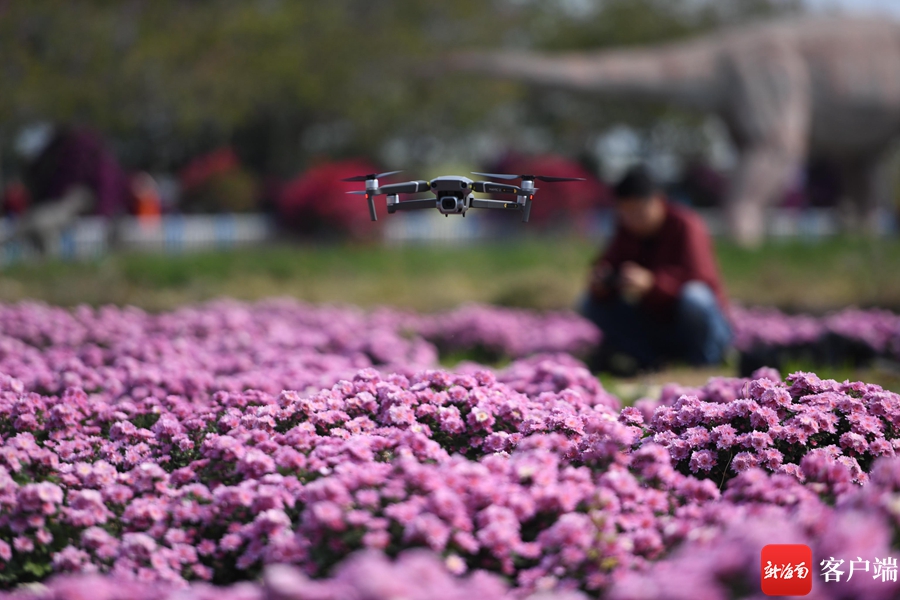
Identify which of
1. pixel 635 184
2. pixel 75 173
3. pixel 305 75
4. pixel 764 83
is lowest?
pixel 635 184

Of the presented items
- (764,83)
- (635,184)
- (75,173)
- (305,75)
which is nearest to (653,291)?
(635,184)

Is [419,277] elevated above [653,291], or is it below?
below

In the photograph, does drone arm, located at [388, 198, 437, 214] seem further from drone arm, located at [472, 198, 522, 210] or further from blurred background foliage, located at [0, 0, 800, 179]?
blurred background foliage, located at [0, 0, 800, 179]

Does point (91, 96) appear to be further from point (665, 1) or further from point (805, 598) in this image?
point (665, 1)

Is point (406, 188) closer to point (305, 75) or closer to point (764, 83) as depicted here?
point (764, 83)

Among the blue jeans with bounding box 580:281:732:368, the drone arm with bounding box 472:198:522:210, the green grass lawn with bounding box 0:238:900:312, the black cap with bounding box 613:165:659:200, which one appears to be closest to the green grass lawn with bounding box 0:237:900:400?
the green grass lawn with bounding box 0:238:900:312

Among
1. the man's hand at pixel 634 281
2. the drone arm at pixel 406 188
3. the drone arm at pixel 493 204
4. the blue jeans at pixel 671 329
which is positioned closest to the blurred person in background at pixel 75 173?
the blue jeans at pixel 671 329
